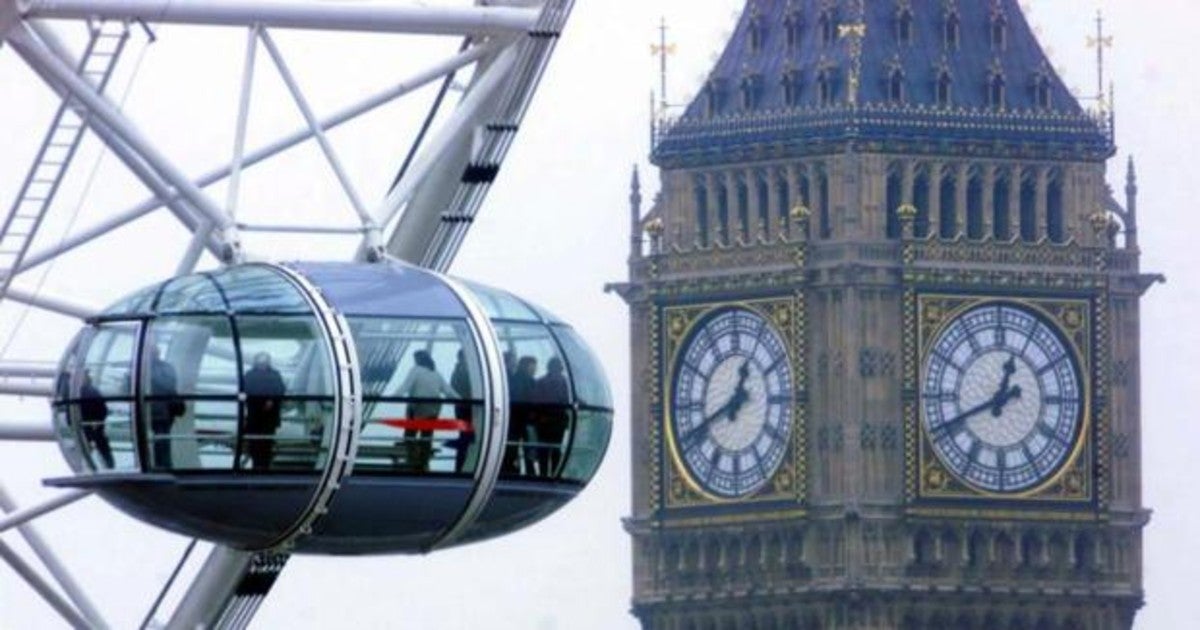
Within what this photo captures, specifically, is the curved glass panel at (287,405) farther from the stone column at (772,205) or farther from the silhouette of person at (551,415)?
the stone column at (772,205)

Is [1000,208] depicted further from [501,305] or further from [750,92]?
[501,305]

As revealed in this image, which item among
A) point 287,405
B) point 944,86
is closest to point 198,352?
point 287,405

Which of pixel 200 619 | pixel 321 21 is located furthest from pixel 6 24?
pixel 200 619

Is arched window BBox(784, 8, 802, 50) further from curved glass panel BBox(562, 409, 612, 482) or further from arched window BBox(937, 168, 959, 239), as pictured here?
curved glass panel BBox(562, 409, 612, 482)

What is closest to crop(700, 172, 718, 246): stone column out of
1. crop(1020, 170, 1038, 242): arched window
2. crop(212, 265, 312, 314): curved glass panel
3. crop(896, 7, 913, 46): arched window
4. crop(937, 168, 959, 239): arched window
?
crop(937, 168, 959, 239): arched window

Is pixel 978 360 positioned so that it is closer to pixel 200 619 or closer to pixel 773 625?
pixel 773 625

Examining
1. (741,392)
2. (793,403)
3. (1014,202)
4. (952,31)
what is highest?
(952,31)
